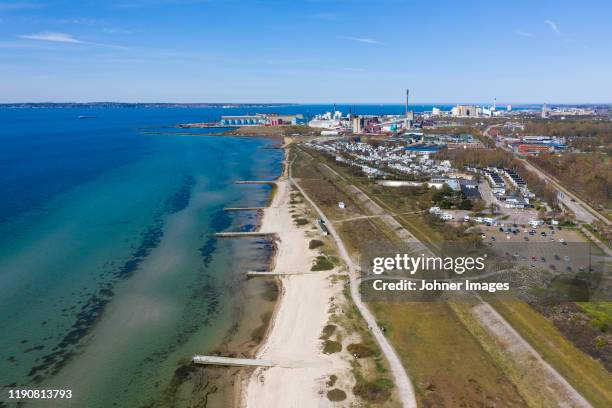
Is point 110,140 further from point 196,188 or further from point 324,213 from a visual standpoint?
point 324,213

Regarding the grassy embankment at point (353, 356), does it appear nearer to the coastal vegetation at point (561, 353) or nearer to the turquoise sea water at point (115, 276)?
the turquoise sea water at point (115, 276)

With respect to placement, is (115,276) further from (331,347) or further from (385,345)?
(385,345)

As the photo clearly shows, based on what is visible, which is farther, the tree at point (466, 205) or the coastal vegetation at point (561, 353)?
the tree at point (466, 205)

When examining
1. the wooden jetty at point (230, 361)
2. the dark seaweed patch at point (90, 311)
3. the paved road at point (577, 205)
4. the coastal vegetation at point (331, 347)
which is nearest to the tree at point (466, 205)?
the paved road at point (577, 205)

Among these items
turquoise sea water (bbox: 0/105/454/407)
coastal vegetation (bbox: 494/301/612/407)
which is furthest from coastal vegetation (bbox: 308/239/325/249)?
coastal vegetation (bbox: 494/301/612/407)

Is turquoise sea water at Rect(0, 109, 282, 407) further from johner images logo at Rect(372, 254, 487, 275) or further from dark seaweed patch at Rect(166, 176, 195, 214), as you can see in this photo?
johner images logo at Rect(372, 254, 487, 275)

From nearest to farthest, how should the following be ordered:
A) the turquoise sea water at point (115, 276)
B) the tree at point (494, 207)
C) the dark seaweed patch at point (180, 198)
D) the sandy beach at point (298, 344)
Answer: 1. the sandy beach at point (298, 344)
2. the turquoise sea water at point (115, 276)
3. the tree at point (494, 207)
4. the dark seaweed patch at point (180, 198)

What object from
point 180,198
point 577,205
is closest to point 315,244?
point 180,198
